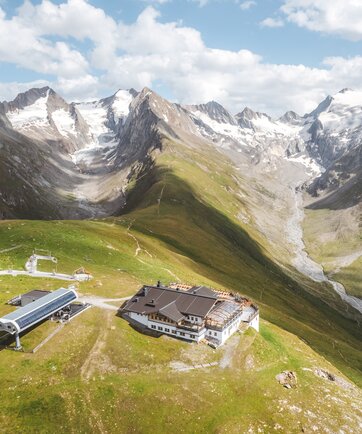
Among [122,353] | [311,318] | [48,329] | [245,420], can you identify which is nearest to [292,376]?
[245,420]

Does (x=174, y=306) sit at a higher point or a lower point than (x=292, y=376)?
higher

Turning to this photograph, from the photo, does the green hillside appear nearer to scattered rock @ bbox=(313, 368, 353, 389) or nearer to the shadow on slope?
scattered rock @ bbox=(313, 368, 353, 389)

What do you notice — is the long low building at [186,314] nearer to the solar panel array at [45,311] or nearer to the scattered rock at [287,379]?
the solar panel array at [45,311]

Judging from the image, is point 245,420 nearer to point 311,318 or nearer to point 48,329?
point 48,329

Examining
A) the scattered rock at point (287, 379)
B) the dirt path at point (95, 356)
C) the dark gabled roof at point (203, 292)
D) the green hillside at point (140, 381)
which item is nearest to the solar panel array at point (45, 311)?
the green hillside at point (140, 381)

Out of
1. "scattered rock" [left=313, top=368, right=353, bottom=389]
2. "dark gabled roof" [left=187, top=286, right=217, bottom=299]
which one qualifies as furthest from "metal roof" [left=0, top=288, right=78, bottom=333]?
"scattered rock" [left=313, top=368, right=353, bottom=389]

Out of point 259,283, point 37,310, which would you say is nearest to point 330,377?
point 37,310
